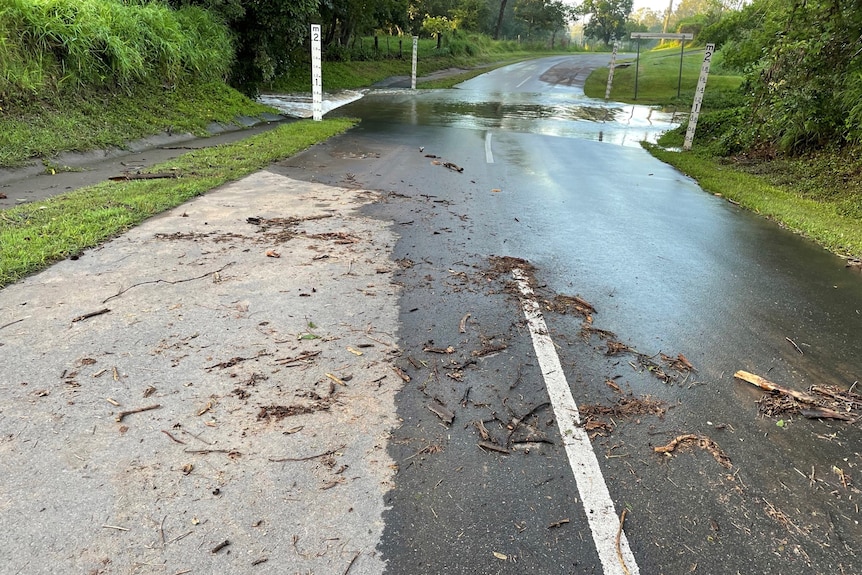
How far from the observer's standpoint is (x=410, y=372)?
12.0ft

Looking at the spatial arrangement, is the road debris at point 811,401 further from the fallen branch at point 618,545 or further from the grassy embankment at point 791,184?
the grassy embankment at point 791,184

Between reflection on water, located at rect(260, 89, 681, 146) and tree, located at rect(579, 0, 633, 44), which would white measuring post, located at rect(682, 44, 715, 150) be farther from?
tree, located at rect(579, 0, 633, 44)

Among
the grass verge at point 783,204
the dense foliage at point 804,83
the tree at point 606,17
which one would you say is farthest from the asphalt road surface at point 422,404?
the tree at point 606,17

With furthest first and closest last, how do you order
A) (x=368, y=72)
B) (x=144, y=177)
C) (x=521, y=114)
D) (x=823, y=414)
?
(x=368, y=72)
(x=521, y=114)
(x=144, y=177)
(x=823, y=414)

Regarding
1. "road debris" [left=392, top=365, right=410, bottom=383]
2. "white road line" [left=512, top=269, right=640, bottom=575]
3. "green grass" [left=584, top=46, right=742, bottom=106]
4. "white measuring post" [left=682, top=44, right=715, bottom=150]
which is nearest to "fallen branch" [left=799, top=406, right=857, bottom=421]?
"white road line" [left=512, top=269, right=640, bottom=575]

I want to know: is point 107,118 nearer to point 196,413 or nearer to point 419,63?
point 196,413

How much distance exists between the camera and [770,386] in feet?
12.1

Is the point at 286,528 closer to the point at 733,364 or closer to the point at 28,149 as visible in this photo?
the point at 733,364

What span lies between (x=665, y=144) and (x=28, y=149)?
15837 millimetres

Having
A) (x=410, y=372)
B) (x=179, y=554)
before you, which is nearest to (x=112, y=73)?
(x=410, y=372)

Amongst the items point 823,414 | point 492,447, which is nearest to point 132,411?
point 492,447

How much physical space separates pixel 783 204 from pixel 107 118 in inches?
502

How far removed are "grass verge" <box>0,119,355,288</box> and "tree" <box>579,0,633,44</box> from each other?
3668 inches

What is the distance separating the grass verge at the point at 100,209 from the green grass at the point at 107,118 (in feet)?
5.15
